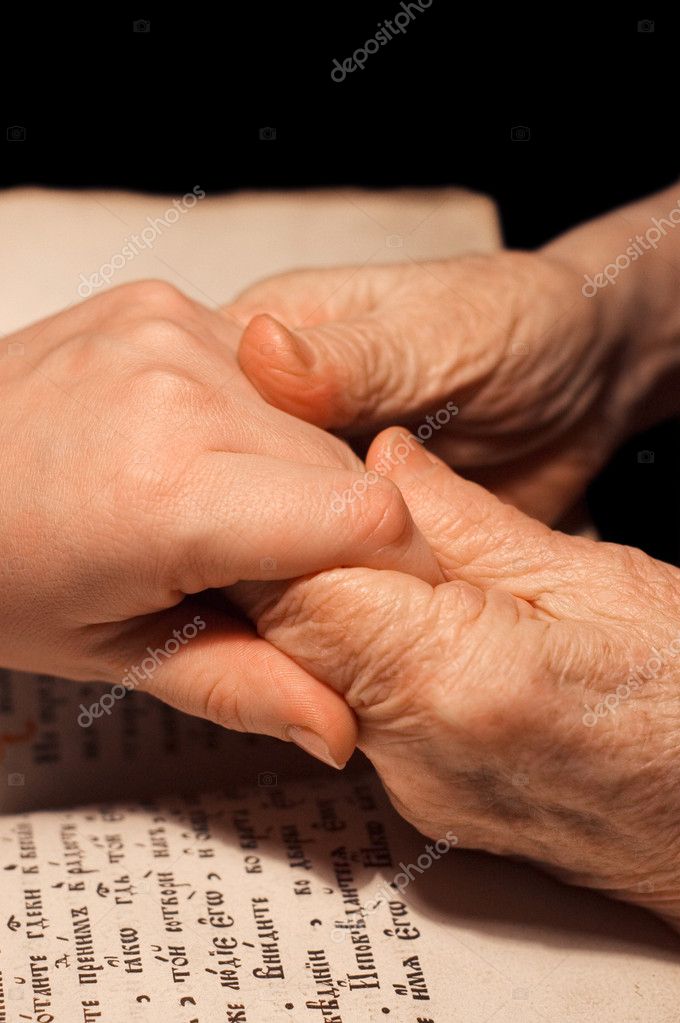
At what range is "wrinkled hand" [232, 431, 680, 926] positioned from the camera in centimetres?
108

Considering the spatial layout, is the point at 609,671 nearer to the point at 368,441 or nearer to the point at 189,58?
the point at 368,441

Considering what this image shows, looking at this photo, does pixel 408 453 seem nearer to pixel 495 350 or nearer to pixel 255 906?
pixel 495 350

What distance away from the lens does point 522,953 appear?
3.99 ft

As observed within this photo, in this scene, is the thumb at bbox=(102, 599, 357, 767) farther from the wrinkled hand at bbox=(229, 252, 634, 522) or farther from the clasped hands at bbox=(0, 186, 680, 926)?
the wrinkled hand at bbox=(229, 252, 634, 522)

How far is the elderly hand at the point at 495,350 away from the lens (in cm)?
133

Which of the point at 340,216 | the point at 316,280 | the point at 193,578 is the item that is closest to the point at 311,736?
the point at 193,578

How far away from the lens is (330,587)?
1126 millimetres

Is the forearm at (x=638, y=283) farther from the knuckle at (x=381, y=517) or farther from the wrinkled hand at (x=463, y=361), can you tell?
the knuckle at (x=381, y=517)

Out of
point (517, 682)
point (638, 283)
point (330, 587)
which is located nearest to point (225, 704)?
point (330, 587)

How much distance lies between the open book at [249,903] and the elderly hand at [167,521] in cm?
19

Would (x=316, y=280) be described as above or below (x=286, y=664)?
above

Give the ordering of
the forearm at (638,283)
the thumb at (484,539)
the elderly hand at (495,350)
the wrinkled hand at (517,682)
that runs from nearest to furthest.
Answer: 1. the wrinkled hand at (517,682)
2. the thumb at (484,539)
3. the elderly hand at (495,350)
4. the forearm at (638,283)

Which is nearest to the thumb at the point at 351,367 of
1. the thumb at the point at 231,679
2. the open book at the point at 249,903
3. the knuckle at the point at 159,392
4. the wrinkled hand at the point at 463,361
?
the wrinkled hand at the point at 463,361

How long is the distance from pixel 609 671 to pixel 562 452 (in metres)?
0.58
